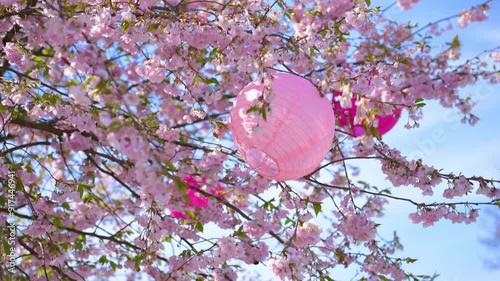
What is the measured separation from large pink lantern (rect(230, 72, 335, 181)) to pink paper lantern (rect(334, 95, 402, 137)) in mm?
870

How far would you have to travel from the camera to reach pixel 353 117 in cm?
389

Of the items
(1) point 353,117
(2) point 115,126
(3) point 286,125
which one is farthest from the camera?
(1) point 353,117

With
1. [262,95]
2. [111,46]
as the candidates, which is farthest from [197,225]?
[111,46]

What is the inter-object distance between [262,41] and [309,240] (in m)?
1.38

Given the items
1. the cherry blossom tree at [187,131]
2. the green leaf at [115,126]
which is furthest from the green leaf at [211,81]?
the green leaf at [115,126]

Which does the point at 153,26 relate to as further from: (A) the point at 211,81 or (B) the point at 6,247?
(B) the point at 6,247

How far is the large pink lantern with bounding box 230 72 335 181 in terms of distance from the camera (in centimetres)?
284

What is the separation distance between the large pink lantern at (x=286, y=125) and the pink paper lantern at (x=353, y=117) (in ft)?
2.86

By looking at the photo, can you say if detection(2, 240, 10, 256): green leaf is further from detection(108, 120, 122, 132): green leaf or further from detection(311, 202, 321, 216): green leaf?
detection(311, 202, 321, 216): green leaf

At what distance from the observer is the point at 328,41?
411 cm

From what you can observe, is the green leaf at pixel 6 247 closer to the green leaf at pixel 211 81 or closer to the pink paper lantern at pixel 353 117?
the green leaf at pixel 211 81

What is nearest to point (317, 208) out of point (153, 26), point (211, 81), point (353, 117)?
point (353, 117)

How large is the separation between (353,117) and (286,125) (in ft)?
3.83

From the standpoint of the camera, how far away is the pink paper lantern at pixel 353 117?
389 cm
